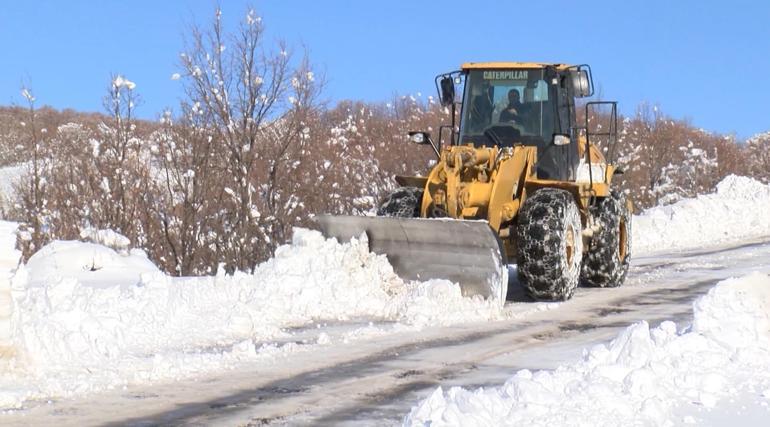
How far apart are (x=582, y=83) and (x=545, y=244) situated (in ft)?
7.30

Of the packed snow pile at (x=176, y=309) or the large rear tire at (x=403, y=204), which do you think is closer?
the packed snow pile at (x=176, y=309)

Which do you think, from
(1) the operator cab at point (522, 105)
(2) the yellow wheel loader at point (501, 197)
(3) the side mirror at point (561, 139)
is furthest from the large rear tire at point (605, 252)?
(3) the side mirror at point (561, 139)

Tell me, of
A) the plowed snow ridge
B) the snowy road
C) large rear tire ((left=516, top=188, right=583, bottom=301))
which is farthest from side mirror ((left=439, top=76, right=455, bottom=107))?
the snowy road

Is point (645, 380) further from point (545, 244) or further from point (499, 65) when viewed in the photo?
point (499, 65)

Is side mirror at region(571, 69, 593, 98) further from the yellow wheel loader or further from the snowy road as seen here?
the snowy road

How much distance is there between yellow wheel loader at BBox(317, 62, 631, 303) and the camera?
1025 cm

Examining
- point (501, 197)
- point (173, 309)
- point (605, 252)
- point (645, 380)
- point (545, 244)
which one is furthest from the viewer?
point (605, 252)

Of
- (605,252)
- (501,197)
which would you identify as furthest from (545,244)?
(605,252)

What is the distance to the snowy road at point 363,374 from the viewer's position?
5.79 m

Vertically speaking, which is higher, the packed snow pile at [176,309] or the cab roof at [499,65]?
the cab roof at [499,65]

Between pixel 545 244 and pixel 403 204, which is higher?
pixel 403 204

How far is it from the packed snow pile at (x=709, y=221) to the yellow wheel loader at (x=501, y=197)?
24.0 feet

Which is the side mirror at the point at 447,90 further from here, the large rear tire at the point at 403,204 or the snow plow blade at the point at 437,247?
the snow plow blade at the point at 437,247

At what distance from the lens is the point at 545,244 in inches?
406
